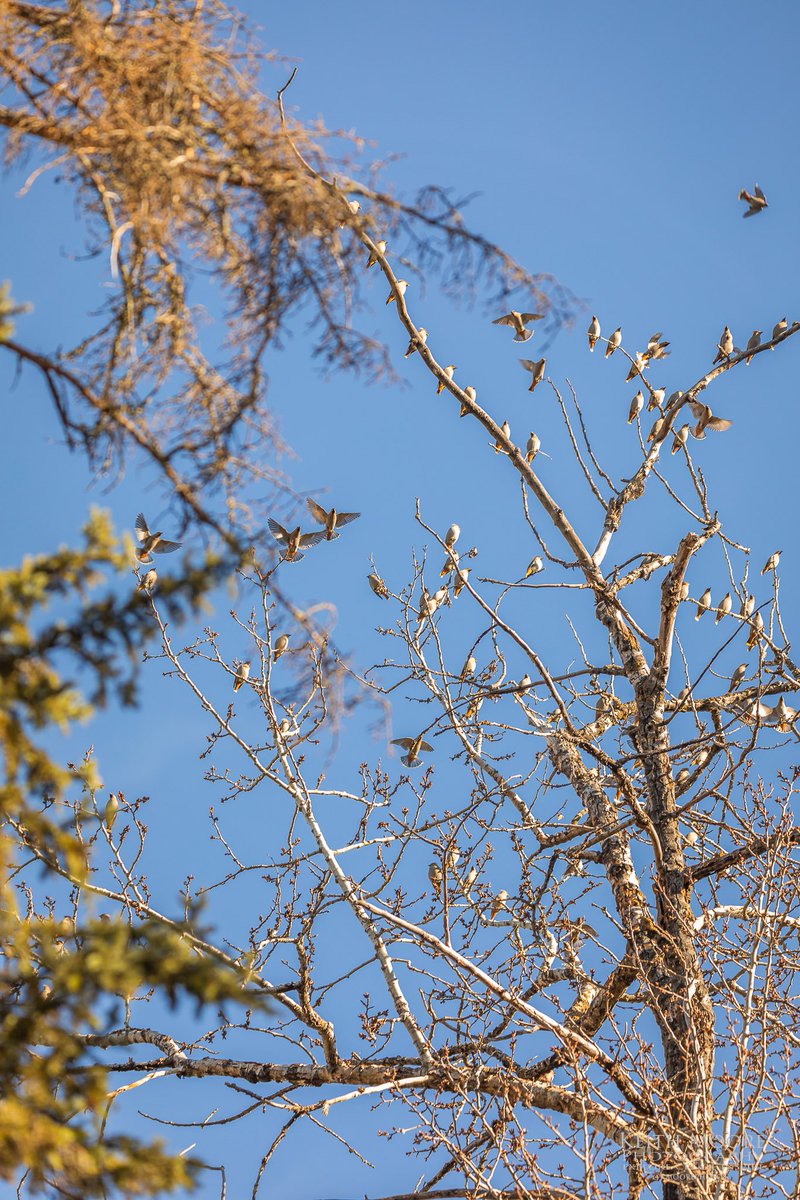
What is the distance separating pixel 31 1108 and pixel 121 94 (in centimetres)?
292

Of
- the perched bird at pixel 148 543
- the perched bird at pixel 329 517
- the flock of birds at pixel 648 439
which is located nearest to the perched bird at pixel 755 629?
the flock of birds at pixel 648 439

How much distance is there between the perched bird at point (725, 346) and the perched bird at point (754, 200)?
27.8 inches

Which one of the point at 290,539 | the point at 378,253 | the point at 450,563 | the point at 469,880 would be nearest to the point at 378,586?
the point at 450,563

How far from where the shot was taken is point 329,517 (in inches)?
178

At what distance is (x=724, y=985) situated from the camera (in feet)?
17.7

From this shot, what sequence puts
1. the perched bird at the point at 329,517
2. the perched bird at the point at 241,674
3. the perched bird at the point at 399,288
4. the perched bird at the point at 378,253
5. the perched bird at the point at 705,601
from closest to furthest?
1. the perched bird at the point at 378,253
2. the perched bird at the point at 329,517
3. the perched bird at the point at 399,288
4. the perched bird at the point at 241,674
5. the perched bird at the point at 705,601

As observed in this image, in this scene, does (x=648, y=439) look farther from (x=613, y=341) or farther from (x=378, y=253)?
(x=378, y=253)

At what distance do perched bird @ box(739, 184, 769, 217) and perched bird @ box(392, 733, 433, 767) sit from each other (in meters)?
3.77

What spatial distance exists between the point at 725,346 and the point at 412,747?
3.30 metres

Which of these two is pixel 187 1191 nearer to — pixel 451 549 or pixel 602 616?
pixel 451 549

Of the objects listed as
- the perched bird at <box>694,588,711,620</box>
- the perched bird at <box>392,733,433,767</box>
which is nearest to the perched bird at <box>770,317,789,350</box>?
the perched bird at <box>694,588,711,620</box>

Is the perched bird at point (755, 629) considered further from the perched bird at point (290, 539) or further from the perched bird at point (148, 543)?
the perched bird at point (148, 543)

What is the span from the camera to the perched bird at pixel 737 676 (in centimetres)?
690

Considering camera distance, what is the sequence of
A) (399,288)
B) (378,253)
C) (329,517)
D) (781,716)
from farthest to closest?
(781,716), (399,288), (329,517), (378,253)
